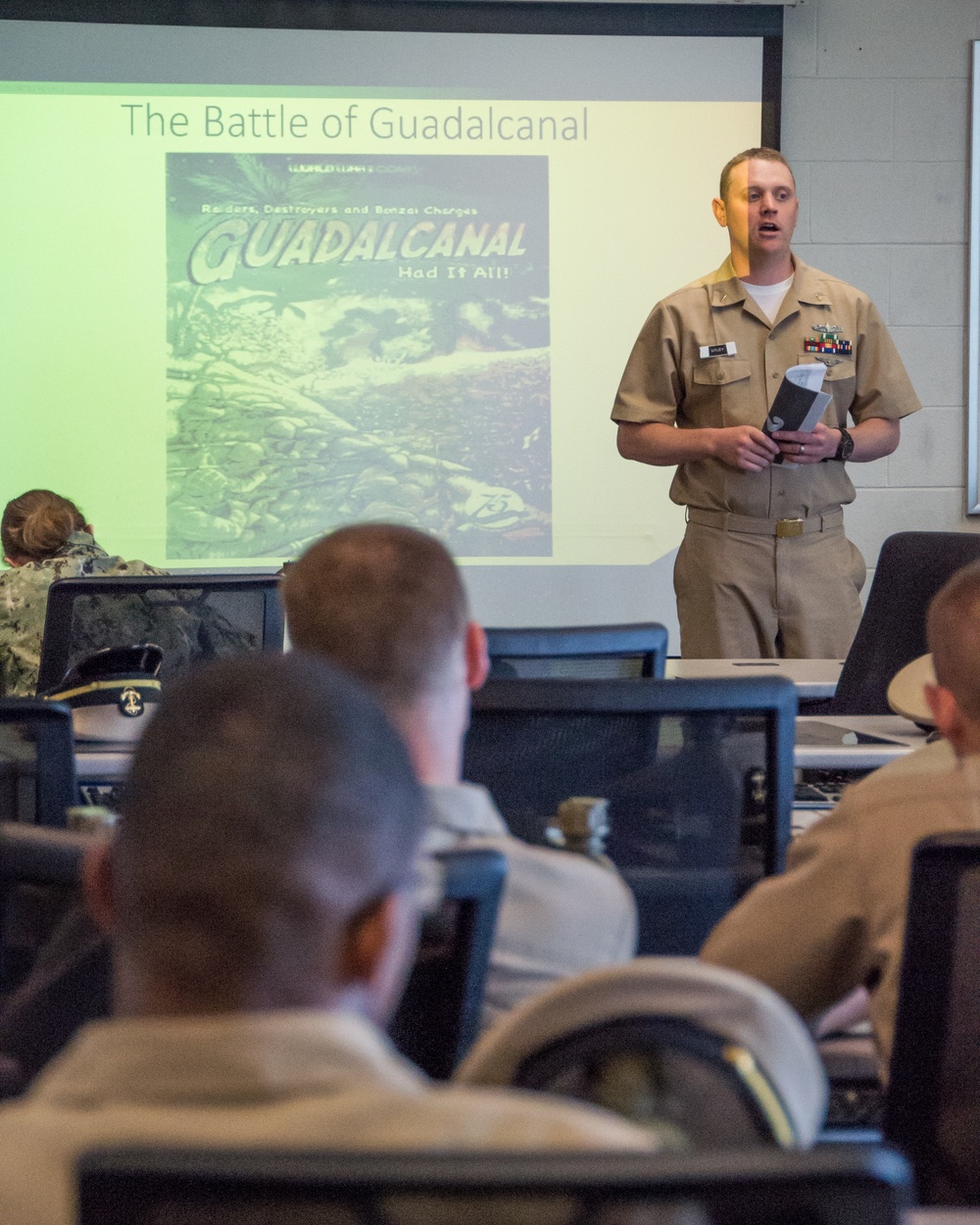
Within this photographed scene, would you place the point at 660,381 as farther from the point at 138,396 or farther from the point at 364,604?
the point at 364,604

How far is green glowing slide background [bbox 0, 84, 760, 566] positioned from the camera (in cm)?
485

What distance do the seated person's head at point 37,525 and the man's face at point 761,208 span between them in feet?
5.88

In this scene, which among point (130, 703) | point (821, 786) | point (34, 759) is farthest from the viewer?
point (130, 703)

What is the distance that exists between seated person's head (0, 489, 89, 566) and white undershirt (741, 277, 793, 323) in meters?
1.77

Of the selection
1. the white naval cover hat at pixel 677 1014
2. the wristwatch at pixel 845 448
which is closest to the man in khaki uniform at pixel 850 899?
the white naval cover hat at pixel 677 1014

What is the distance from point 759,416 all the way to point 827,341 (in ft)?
0.86

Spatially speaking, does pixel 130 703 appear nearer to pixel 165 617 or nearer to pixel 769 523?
pixel 165 617

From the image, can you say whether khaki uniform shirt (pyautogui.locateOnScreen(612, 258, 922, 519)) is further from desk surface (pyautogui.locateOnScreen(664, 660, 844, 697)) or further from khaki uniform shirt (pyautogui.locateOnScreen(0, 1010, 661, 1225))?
khaki uniform shirt (pyautogui.locateOnScreen(0, 1010, 661, 1225))

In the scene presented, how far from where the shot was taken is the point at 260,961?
57 cm

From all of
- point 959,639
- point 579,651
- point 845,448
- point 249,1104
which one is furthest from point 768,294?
point 249,1104

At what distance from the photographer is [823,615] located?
12.3ft

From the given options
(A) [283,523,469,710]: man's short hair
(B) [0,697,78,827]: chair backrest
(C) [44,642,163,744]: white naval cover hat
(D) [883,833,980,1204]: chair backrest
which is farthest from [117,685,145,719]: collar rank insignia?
(D) [883,833,980,1204]: chair backrest

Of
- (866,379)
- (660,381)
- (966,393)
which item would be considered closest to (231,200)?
(660,381)

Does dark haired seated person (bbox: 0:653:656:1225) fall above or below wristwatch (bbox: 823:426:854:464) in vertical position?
below
